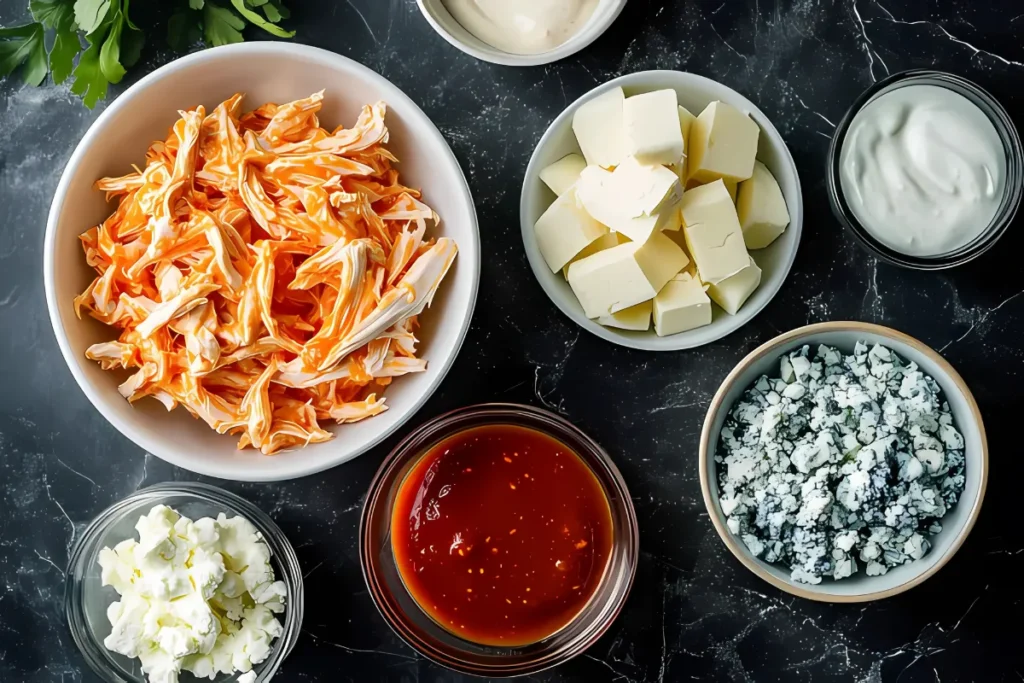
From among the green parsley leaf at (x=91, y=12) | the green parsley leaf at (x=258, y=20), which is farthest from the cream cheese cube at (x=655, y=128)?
the green parsley leaf at (x=91, y=12)

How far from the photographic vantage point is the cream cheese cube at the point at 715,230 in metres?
1.80

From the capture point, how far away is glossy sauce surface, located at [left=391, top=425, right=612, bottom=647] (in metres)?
1.81

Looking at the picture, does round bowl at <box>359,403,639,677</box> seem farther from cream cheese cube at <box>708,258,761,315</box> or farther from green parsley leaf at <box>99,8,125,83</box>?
green parsley leaf at <box>99,8,125,83</box>

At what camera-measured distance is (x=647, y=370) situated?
200 centimetres

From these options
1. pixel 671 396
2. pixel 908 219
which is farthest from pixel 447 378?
pixel 908 219

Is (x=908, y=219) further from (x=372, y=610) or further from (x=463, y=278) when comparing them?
(x=372, y=610)

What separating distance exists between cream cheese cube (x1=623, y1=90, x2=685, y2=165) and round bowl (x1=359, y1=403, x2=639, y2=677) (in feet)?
1.93

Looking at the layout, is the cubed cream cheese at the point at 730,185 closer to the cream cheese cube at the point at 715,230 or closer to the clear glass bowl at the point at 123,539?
the cream cheese cube at the point at 715,230

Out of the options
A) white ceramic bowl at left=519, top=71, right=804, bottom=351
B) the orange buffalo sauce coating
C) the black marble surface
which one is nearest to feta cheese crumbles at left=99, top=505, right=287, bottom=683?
the black marble surface

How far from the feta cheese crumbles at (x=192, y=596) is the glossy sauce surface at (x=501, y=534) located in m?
0.31

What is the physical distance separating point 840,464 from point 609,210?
2.32 feet

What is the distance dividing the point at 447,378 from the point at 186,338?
580 millimetres

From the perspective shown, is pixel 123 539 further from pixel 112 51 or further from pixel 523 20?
pixel 523 20

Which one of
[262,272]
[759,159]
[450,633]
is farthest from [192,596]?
[759,159]
